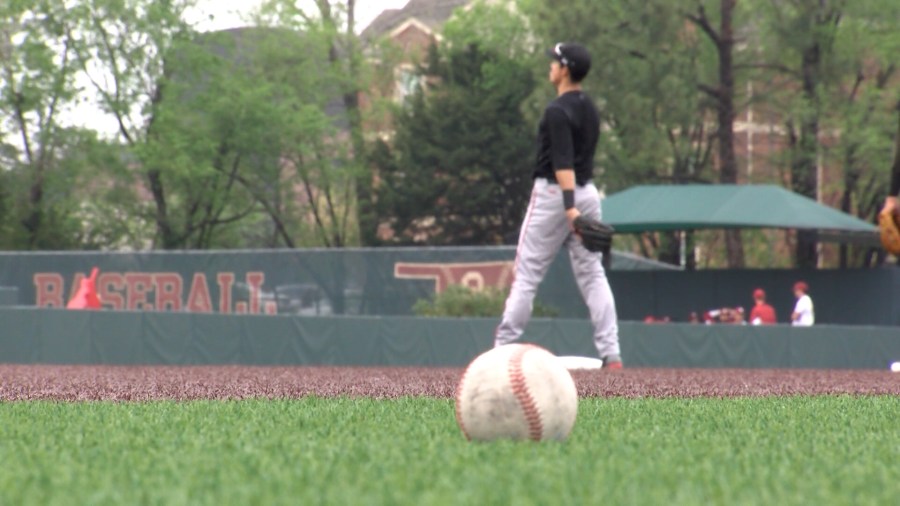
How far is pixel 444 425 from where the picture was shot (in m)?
6.96

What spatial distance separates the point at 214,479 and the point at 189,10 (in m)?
40.6

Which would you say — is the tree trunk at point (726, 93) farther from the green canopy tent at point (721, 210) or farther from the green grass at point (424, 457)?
the green grass at point (424, 457)

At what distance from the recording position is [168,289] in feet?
97.0

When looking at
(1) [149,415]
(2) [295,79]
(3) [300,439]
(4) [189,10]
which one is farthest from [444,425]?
(2) [295,79]

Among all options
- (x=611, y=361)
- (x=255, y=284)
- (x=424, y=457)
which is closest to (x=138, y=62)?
(x=255, y=284)

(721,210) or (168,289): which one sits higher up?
(721,210)

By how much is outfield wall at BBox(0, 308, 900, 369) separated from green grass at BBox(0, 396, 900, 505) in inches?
478

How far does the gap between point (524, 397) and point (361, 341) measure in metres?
15.5

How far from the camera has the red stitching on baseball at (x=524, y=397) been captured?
582cm

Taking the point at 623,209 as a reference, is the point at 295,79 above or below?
above

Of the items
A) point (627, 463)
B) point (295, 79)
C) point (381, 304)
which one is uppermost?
point (295, 79)

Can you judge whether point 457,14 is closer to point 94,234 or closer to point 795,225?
point 94,234

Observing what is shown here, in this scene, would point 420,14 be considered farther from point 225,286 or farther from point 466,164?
point 225,286

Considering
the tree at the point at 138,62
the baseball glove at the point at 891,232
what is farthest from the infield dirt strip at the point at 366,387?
the tree at the point at 138,62
